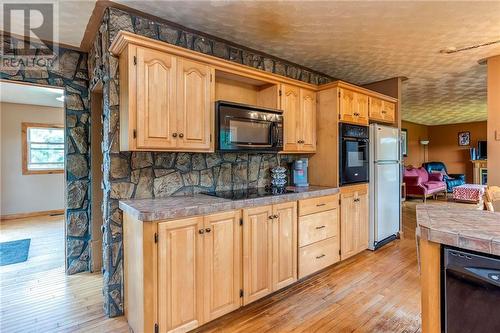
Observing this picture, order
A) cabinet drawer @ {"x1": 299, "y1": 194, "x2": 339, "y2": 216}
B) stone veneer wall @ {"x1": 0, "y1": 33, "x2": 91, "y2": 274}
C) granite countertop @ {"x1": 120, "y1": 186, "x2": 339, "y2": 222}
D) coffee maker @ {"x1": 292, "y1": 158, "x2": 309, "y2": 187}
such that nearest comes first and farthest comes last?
granite countertop @ {"x1": 120, "y1": 186, "x2": 339, "y2": 222}
cabinet drawer @ {"x1": 299, "y1": 194, "x2": 339, "y2": 216}
stone veneer wall @ {"x1": 0, "y1": 33, "x2": 91, "y2": 274}
coffee maker @ {"x1": 292, "y1": 158, "x2": 309, "y2": 187}

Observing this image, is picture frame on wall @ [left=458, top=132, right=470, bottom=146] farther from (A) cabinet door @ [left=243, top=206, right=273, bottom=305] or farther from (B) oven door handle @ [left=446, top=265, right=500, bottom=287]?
(B) oven door handle @ [left=446, top=265, right=500, bottom=287]

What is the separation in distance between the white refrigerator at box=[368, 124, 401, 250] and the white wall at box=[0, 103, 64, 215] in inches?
268

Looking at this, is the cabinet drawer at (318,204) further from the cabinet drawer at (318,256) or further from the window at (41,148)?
the window at (41,148)

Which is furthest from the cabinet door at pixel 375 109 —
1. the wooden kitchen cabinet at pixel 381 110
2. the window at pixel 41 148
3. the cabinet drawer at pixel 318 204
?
the window at pixel 41 148

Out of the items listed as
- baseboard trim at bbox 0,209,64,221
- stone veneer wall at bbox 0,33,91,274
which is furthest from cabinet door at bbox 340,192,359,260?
baseboard trim at bbox 0,209,64,221

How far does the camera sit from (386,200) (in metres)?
3.87

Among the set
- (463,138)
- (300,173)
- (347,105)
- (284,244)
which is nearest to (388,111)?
(347,105)

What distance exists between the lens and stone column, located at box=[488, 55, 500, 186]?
11.3ft

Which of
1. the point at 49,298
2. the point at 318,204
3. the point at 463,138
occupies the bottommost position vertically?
the point at 49,298

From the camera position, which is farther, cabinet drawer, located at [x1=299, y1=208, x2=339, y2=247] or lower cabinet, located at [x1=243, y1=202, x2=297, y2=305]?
cabinet drawer, located at [x1=299, y1=208, x2=339, y2=247]

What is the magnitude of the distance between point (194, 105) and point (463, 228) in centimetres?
201

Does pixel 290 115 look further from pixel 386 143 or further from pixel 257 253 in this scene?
pixel 386 143

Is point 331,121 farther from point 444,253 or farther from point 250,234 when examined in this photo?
point 444,253

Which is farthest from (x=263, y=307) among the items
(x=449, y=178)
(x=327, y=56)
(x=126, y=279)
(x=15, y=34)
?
(x=449, y=178)
